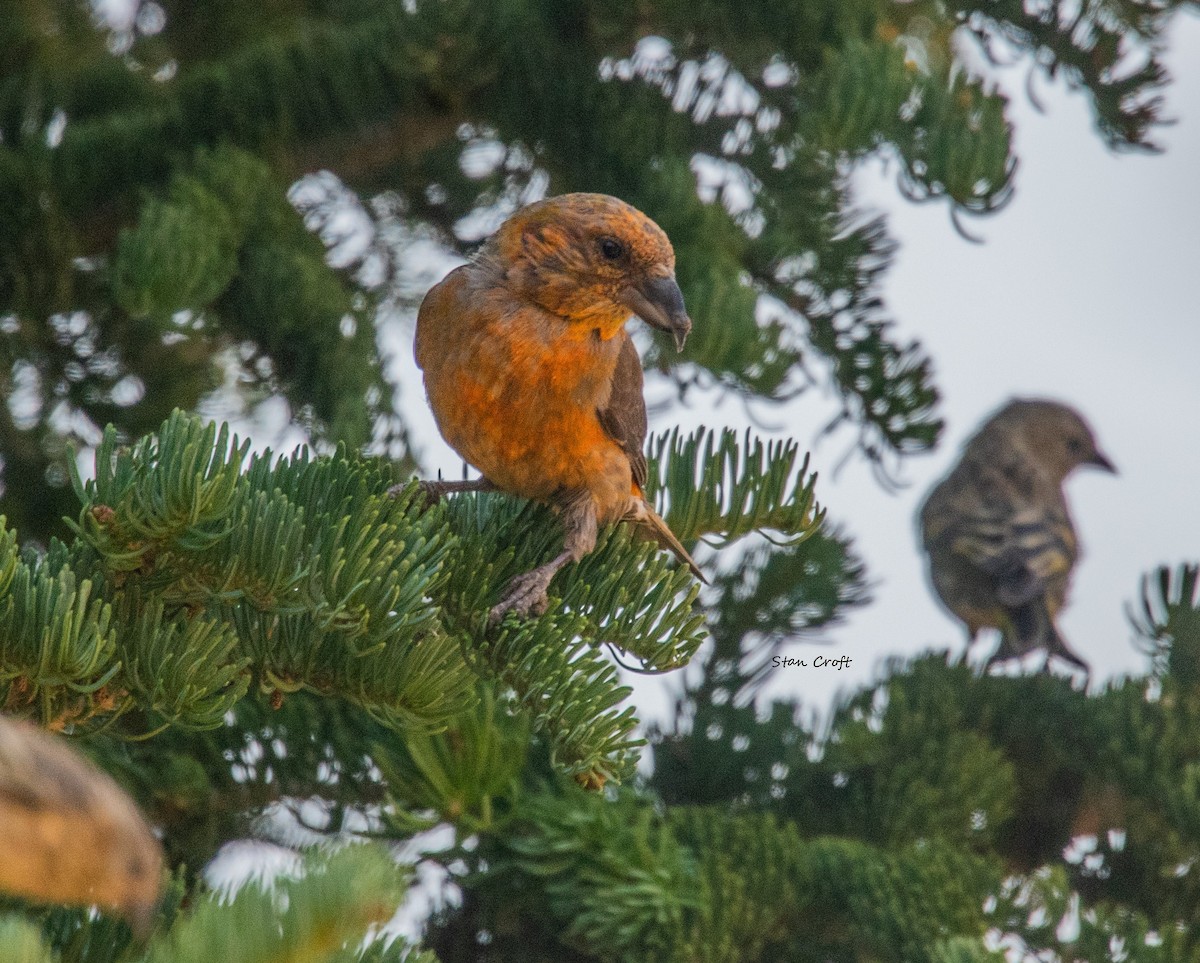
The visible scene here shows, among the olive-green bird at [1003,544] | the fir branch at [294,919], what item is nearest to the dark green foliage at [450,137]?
the olive-green bird at [1003,544]

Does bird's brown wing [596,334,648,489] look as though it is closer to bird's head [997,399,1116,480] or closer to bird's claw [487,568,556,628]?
bird's claw [487,568,556,628]

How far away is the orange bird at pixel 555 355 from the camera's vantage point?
76.7 inches

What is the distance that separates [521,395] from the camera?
1981 millimetres

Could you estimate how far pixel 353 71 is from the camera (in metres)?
2.24

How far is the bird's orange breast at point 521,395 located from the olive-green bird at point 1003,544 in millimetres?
911

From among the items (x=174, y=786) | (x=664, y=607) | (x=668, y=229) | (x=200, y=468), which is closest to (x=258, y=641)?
(x=200, y=468)

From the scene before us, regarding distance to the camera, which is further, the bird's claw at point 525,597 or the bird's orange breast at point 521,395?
the bird's orange breast at point 521,395

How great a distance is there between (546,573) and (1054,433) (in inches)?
119

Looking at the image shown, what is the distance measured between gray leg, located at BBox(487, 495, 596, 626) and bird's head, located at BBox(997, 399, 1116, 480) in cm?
238

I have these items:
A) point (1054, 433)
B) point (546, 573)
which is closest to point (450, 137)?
point (546, 573)

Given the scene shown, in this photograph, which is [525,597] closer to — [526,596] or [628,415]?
[526,596]

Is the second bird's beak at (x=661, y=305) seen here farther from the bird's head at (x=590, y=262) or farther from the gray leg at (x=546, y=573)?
the gray leg at (x=546, y=573)

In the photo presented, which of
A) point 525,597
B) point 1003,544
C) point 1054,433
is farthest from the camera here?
point 1054,433

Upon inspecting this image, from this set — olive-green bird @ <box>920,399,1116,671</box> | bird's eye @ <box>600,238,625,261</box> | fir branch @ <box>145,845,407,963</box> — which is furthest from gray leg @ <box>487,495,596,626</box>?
olive-green bird @ <box>920,399,1116,671</box>
